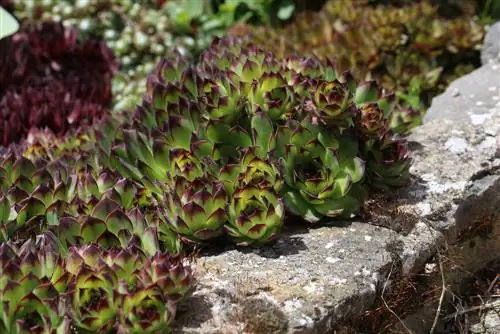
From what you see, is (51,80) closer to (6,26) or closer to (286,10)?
(6,26)

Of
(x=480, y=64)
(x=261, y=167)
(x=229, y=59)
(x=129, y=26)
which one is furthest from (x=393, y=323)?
(x=129, y=26)

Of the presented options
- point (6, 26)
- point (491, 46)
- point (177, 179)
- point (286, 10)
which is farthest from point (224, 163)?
point (286, 10)

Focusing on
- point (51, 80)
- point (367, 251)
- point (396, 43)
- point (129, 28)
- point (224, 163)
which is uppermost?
point (224, 163)

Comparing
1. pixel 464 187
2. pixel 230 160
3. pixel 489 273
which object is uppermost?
pixel 230 160

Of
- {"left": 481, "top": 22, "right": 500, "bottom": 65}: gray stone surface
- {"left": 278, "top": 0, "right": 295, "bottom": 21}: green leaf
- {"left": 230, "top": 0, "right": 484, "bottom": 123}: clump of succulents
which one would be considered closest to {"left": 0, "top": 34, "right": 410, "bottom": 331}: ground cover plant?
{"left": 230, "top": 0, "right": 484, "bottom": 123}: clump of succulents

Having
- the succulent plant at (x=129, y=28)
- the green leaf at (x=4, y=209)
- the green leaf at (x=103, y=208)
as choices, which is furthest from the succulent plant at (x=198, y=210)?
the succulent plant at (x=129, y=28)

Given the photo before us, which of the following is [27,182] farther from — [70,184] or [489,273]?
[489,273]
